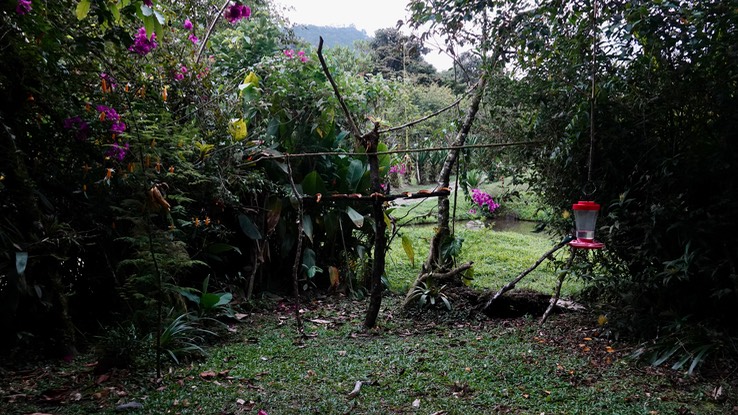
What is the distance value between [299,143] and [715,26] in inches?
136

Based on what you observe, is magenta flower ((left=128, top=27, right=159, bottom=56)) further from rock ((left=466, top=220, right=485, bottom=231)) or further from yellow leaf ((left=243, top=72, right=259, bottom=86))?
rock ((left=466, top=220, right=485, bottom=231))

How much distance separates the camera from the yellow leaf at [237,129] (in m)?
3.92

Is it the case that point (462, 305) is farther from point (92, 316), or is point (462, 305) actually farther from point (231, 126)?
point (92, 316)

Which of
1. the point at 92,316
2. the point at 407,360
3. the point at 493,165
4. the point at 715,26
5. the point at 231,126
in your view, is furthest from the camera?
the point at 493,165

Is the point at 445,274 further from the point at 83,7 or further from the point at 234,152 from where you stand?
the point at 83,7

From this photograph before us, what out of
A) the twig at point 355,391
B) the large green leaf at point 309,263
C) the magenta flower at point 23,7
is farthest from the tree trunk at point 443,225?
the magenta flower at point 23,7

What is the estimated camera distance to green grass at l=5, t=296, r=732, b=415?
7.31 feet

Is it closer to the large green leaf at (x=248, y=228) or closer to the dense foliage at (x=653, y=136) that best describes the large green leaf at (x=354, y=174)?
the large green leaf at (x=248, y=228)

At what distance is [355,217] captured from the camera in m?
4.72

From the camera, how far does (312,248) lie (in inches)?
195

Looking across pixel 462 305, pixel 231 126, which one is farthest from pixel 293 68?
pixel 462 305

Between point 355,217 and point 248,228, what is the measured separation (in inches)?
41.6

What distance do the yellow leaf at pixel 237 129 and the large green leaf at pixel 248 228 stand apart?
73 centimetres

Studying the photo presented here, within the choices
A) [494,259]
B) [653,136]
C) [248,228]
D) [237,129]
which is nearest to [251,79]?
[237,129]
